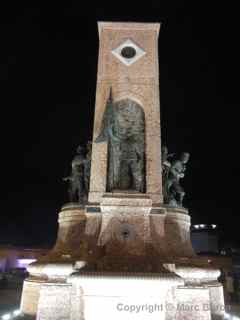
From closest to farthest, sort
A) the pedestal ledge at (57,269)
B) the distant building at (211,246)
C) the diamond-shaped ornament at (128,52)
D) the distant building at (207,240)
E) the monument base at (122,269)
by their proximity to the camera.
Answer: the monument base at (122,269) < the pedestal ledge at (57,269) < the diamond-shaped ornament at (128,52) < the distant building at (211,246) < the distant building at (207,240)

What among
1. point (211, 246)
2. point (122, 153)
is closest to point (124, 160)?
point (122, 153)

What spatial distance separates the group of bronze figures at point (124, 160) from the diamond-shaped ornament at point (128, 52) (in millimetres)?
1975

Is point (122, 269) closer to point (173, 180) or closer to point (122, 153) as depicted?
point (122, 153)

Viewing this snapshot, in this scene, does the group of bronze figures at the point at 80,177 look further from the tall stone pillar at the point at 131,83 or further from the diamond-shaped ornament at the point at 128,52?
the diamond-shaped ornament at the point at 128,52

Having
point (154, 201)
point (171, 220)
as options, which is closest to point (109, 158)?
point (154, 201)

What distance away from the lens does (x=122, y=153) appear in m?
13.0

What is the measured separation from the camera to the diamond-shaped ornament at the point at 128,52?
1457cm

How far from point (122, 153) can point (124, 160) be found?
290 millimetres

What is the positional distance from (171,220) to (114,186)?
8.90ft

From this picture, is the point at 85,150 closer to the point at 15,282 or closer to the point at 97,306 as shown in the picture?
the point at 97,306

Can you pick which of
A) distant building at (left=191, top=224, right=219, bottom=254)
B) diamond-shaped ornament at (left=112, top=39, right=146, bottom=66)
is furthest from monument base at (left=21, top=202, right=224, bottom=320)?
distant building at (left=191, top=224, right=219, bottom=254)

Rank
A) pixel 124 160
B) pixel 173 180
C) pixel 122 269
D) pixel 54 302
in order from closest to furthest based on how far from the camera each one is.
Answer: pixel 122 269 → pixel 54 302 → pixel 124 160 → pixel 173 180

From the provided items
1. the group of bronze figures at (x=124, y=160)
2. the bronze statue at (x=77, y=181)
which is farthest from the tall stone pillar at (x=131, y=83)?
the bronze statue at (x=77, y=181)

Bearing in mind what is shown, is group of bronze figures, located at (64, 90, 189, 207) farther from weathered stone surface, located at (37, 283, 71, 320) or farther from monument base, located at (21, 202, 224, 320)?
weathered stone surface, located at (37, 283, 71, 320)
